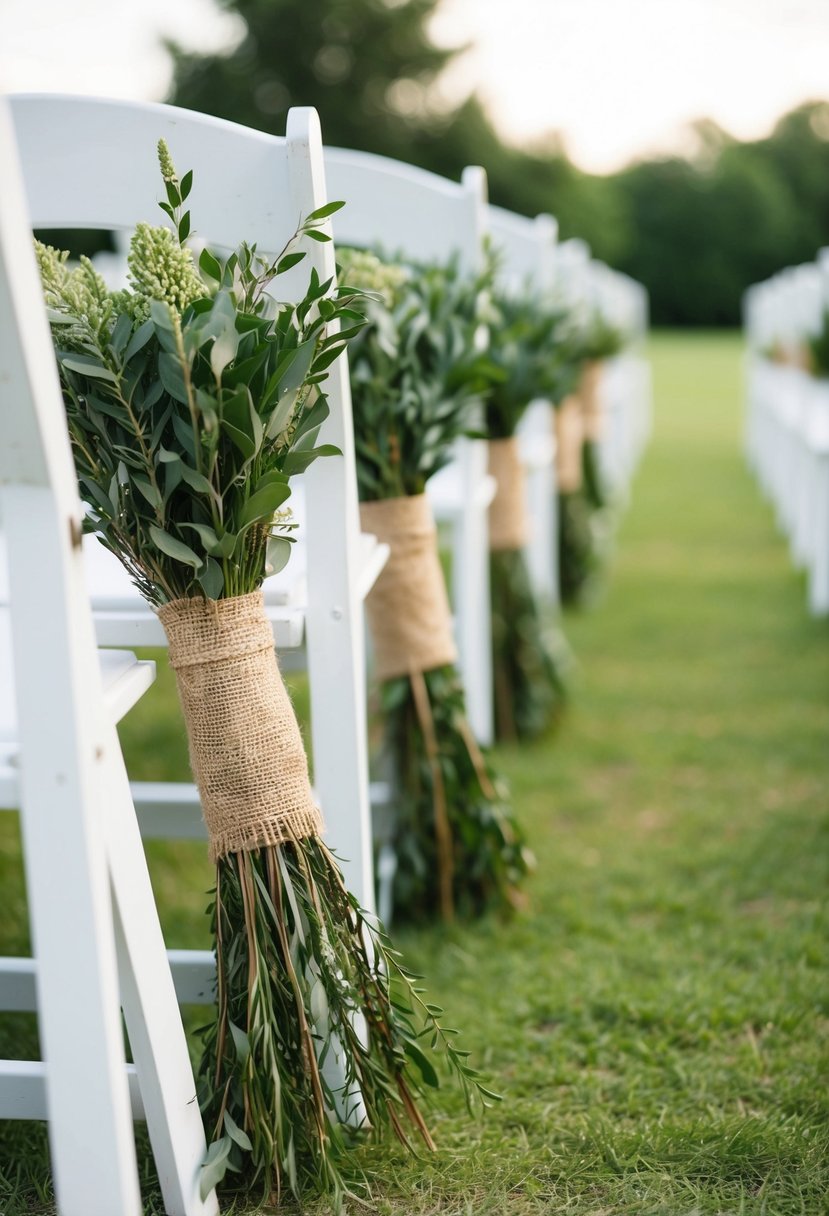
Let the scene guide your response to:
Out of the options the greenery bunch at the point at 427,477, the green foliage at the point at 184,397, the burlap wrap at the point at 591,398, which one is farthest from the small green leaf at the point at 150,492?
the burlap wrap at the point at 591,398

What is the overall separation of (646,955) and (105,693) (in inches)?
50.5

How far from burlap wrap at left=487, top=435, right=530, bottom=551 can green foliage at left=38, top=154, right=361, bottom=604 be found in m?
1.70

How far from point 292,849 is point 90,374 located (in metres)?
0.59

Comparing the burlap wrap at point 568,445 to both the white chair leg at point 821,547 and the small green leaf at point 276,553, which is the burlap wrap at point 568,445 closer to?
the white chair leg at point 821,547

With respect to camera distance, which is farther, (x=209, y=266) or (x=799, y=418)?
(x=799, y=418)

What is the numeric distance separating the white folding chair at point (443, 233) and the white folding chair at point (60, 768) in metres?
1.22

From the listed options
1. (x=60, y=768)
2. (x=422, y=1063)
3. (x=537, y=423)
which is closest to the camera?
(x=60, y=768)

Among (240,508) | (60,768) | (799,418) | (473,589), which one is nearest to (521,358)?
(473,589)

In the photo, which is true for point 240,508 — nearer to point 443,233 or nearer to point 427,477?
point 427,477

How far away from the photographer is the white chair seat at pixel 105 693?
3.66 feet

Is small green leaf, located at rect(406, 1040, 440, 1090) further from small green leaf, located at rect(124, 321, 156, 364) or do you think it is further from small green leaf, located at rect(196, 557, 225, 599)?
small green leaf, located at rect(124, 321, 156, 364)

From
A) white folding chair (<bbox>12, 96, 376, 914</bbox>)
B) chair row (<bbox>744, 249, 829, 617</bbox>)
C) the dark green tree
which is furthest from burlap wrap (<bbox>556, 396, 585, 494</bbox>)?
the dark green tree

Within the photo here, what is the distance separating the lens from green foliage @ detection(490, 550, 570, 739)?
122 inches

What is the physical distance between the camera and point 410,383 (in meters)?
1.92
